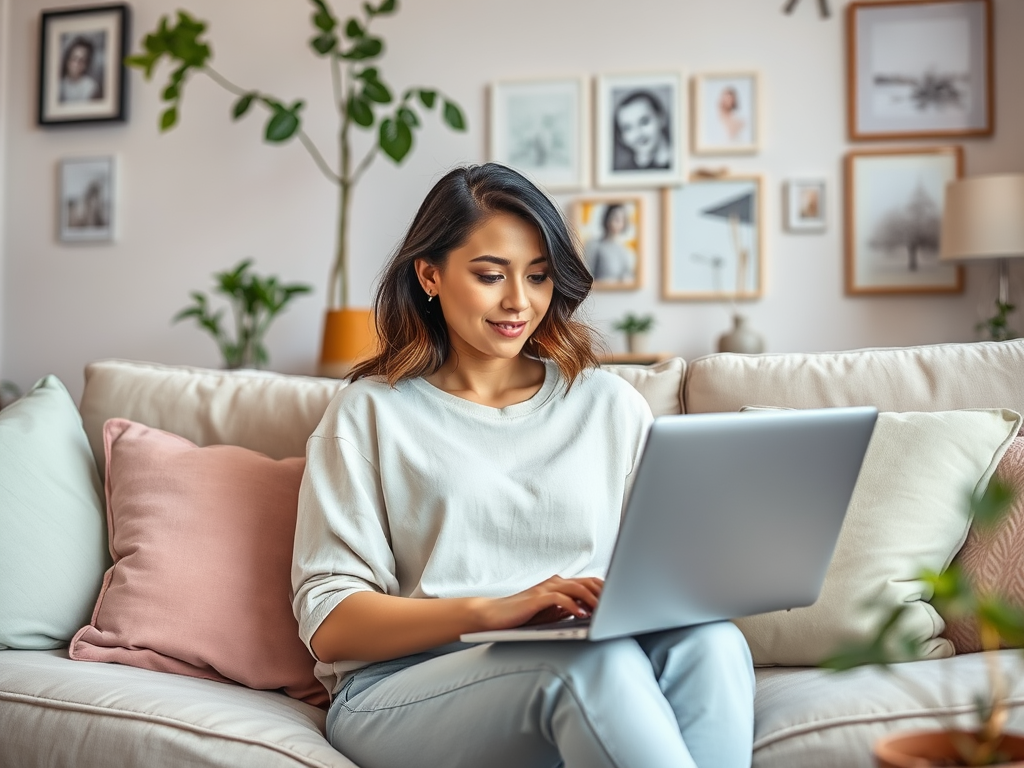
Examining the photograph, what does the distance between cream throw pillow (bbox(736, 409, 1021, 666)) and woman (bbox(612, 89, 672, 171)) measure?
2.18 metres

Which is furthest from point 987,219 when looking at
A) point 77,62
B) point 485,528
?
point 77,62

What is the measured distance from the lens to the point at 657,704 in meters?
1.05

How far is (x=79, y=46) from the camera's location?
3.93 metres

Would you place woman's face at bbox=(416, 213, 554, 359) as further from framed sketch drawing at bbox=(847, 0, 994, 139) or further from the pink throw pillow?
framed sketch drawing at bbox=(847, 0, 994, 139)

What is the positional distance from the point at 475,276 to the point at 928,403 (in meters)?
0.82

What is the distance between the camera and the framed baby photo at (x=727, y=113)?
3504mm

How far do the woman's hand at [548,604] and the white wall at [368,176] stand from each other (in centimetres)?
252

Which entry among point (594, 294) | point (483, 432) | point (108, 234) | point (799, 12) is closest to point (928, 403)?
point (483, 432)

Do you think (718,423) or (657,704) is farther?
(657,704)

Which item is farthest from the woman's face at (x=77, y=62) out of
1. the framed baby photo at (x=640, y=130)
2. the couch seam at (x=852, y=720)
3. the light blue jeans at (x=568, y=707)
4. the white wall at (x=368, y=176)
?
the couch seam at (x=852, y=720)

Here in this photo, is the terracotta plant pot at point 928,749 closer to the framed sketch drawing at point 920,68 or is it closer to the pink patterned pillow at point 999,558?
the pink patterned pillow at point 999,558

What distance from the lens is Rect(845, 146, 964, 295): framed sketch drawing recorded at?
340 cm

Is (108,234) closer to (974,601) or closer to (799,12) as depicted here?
(799,12)

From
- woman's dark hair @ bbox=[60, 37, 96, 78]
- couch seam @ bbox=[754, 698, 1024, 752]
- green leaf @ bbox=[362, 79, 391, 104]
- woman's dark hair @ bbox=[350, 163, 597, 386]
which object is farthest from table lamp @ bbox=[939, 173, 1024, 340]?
woman's dark hair @ bbox=[60, 37, 96, 78]
